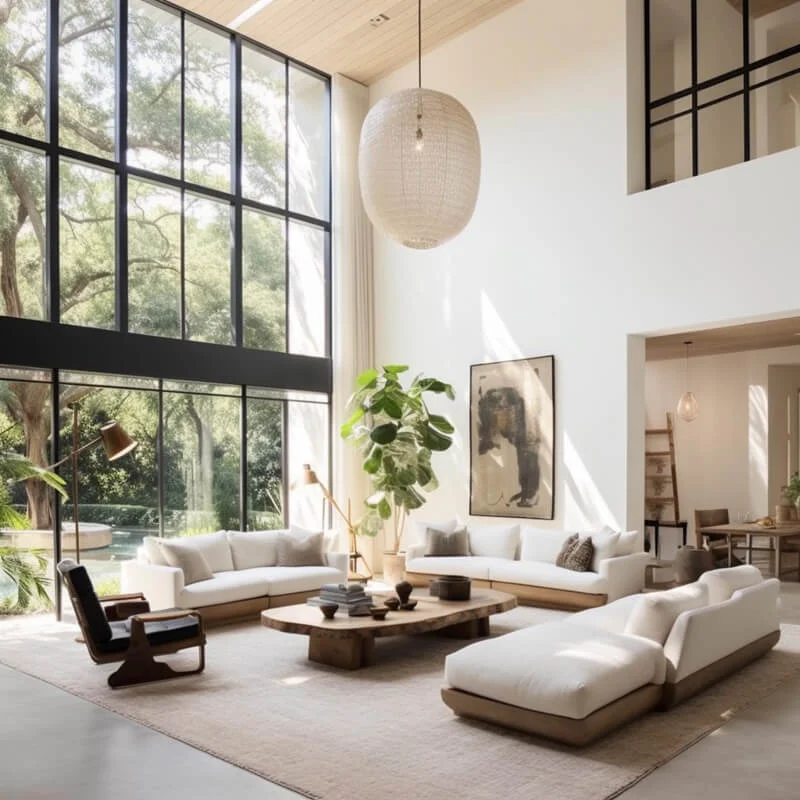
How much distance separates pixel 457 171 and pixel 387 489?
16.7 feet

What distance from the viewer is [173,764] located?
13.6 ft

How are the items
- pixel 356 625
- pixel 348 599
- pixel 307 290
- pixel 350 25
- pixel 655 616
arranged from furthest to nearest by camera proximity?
pixel 307 290
pixel 350 25
pixel 348 599
pixel 356 625
pixel 655 616

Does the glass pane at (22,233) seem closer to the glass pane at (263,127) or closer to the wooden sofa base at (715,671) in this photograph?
the glass pane at (263,127)

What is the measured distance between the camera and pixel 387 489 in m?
10.0

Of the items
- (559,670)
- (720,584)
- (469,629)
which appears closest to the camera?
(559,670)

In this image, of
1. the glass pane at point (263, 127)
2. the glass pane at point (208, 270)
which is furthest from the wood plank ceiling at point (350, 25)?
the glass pane at point (208, 270)

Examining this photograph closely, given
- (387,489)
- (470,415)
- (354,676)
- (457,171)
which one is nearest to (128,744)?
(354,676)

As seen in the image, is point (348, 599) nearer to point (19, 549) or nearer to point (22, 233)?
point (19, 549)

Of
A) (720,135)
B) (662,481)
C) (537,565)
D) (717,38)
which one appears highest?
(717,38)

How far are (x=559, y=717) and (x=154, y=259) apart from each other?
23.9 ft

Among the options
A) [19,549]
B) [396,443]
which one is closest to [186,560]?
[19,549]

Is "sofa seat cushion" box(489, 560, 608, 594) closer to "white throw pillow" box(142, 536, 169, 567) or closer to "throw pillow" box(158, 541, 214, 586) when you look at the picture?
"throw pillow" box(158, 541, 214, 586)

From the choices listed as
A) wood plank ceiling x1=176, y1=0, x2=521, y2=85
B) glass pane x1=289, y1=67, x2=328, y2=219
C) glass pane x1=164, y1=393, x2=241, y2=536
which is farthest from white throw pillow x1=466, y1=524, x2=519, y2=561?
wood plank ceiling x1=176, y1=0, x2=521, y2=85

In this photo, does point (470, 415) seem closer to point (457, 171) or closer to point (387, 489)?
point (387, 489)
